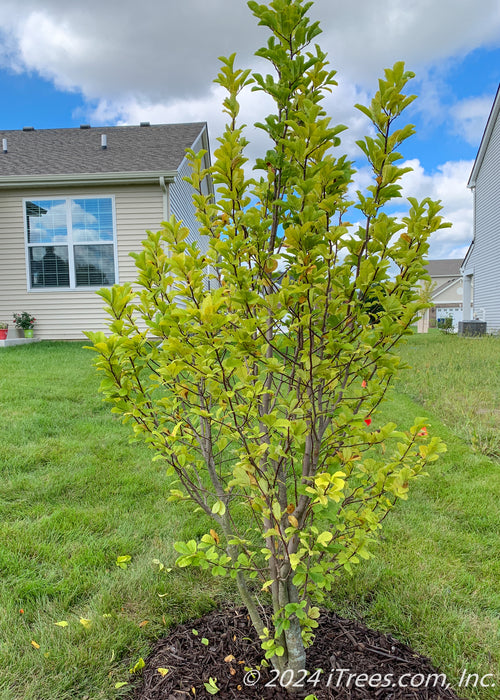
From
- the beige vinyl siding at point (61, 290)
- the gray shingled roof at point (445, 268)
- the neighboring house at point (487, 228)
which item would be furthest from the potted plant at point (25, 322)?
the gray shingled roof at point (445, 268)

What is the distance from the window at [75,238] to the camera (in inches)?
384

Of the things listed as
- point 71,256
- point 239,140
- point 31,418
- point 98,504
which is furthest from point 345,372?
point 71,256

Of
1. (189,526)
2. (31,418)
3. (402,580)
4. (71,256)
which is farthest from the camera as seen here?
(71,256)

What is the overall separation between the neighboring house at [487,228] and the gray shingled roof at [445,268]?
3323 centimetres

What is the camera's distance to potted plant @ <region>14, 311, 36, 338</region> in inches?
383

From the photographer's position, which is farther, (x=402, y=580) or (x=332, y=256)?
(x=402, y=580)

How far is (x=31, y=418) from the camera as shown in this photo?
13.7 ft

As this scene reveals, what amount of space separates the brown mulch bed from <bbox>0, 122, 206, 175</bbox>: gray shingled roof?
361 inches

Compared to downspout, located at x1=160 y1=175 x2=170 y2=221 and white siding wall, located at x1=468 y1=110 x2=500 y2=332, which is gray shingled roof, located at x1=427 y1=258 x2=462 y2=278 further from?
downspout, located at x1=160 y1=175 x2=170 y2=221

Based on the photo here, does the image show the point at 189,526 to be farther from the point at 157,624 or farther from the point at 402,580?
the point at 402,580

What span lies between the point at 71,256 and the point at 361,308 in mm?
9841

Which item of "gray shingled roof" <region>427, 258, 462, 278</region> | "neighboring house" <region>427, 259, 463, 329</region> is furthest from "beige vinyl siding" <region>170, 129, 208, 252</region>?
"gray shingled roof" <region>427, 258, 462, 278</region>

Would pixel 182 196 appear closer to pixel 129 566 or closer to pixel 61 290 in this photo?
pixel 61 290

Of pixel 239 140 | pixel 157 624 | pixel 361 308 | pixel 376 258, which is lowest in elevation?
pixel 157 624
